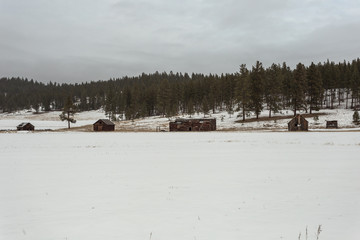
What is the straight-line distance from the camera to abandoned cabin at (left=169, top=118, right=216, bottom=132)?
70.1 meters

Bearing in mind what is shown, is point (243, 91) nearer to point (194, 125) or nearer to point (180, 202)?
point (194, 125)

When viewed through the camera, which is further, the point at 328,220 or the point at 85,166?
the point at 85,166

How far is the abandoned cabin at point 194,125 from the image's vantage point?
70.1m

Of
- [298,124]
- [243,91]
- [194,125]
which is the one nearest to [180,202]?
[298,124]

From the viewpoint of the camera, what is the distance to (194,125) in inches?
2832

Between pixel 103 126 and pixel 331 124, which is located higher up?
pixel 331 124

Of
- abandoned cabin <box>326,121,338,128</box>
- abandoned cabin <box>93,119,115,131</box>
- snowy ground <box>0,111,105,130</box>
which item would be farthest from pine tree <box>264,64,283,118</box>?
snowy ground <box>0,111,105,130</box>

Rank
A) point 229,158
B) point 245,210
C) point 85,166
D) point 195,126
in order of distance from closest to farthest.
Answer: point 245,210
point 85,166
point 229,158
point 195,126

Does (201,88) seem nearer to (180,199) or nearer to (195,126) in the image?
(195,126)

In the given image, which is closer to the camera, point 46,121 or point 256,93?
point 256,93

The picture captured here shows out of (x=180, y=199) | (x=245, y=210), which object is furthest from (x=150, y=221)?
(x=245, y=210)

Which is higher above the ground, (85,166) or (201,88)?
(201,88)

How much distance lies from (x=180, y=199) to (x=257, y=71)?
71.3 metres

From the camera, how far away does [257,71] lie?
253ft
